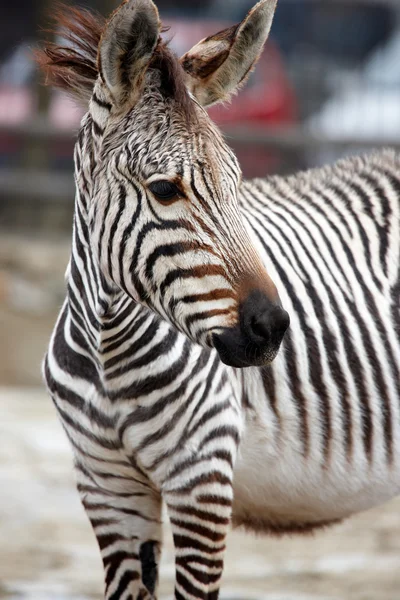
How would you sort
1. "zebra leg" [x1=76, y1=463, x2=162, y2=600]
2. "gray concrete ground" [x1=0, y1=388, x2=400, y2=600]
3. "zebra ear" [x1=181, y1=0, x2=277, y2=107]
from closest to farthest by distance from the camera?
"zebra ear" [x1=181, y1=0, x2=277, y2=107]
"zebra leg" [x1=76, y1=463, x2=162, y2=600]
"gray concrete ground" [x1=0, y1=388, x2=400, y2=600]

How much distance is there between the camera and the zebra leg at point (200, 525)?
10.6 ft

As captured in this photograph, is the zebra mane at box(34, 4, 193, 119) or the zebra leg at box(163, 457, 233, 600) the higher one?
the zebra mane at box(34, 4, 193, 119)

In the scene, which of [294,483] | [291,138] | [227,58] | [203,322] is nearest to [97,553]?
[294,483]

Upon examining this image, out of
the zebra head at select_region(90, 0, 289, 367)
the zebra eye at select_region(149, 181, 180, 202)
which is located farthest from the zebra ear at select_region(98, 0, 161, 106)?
the zebra eye at select_region(149, 181, 180, 202)

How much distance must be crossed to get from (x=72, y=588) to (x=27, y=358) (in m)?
4.39

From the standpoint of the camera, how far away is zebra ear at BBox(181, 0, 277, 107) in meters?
3.16

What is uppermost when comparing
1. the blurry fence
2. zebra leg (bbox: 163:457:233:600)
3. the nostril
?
the blurry fence

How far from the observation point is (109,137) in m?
3.00

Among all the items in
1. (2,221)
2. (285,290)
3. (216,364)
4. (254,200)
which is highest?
(2,221)

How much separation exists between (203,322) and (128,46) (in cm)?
90

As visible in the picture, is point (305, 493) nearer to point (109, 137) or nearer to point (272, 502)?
point (272, 502)

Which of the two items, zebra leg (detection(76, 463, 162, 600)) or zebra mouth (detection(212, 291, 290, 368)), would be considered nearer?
zebra mouth (detection(212, 291, 290, 368))

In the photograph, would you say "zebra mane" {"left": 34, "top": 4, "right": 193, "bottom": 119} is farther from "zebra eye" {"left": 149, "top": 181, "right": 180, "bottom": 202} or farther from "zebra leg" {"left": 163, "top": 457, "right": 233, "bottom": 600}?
"zebra leg" {"left": 163, "top": 457, "right": 233, "bottom": 600}

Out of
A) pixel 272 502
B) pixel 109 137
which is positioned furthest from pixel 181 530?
pixel 109 137
